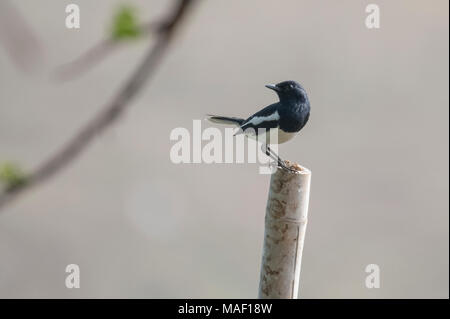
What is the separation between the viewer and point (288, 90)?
128 inches

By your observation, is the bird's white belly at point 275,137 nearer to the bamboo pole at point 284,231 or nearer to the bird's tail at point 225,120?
the bird's tail at point 225,120

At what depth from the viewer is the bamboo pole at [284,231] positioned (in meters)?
2.64

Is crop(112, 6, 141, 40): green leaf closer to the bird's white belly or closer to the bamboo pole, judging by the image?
the bamboo pole

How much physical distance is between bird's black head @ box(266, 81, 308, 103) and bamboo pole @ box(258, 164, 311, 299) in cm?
65

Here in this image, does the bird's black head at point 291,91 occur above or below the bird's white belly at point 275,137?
above

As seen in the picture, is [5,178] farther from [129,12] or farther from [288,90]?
[288,90]

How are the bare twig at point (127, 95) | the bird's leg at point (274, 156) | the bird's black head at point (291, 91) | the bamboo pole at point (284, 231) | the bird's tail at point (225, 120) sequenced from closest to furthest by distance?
the bare twig at point (127, 95) → the bamboo pole at point (284, 231) → the bird's leg at point (274, 156) → the bird's black head at point (291, 91) → the bird's tail at point (225, 120)

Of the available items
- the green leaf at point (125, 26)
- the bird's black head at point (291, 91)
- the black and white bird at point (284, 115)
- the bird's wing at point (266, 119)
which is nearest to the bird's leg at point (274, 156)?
the black and white bird at point (284, 115)

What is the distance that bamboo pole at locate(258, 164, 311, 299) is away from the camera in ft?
8.68

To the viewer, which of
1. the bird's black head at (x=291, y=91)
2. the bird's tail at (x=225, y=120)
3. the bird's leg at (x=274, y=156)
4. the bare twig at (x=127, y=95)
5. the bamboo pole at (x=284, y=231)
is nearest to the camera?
the bare twig at (x=127, y=95)

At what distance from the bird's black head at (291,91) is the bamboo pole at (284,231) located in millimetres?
654

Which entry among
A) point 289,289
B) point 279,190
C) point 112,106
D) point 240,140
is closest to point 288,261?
point 289,289

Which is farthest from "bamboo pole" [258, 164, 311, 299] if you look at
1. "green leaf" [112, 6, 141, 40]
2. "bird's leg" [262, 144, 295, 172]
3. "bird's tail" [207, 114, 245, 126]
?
"green leaf" [112, 6, 141, 40]

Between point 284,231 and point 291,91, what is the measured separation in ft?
2.90
